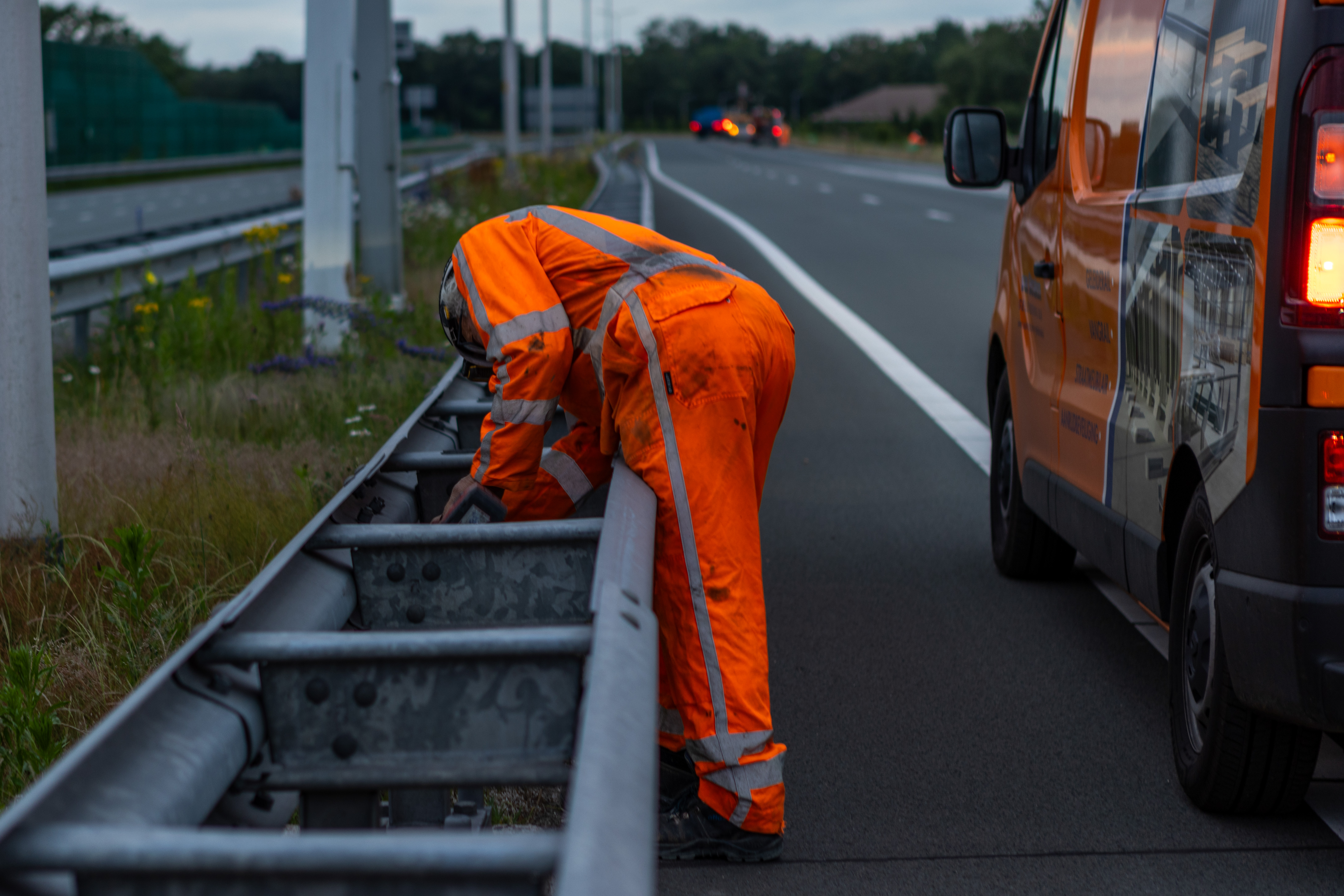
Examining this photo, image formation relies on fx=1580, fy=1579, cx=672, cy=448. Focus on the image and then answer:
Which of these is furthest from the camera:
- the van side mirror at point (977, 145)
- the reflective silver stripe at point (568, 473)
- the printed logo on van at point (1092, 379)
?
the van side mirror at point (977, 145)

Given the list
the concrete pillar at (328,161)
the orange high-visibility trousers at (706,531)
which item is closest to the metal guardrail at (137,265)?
the concrete pillar at (328,161)

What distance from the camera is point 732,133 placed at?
107m

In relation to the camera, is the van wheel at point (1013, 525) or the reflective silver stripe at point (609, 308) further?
the van wheel at point (1013, 525)

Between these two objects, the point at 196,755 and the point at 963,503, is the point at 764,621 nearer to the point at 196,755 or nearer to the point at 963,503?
the point at 196,755

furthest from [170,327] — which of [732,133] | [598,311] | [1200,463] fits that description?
[732,133]

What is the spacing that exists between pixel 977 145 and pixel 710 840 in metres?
2.97

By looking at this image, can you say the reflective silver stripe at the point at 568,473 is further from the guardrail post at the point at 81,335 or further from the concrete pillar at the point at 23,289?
the guardrail post at the point at 81,335

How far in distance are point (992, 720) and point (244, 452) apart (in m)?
3.92

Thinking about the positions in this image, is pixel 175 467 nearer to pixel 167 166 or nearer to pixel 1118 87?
pixel 1118 87

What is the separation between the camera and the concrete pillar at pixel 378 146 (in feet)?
38.7

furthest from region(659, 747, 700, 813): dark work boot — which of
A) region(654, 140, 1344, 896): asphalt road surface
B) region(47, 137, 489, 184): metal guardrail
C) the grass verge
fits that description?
region(47, 137, 489, 184): metal guardrail

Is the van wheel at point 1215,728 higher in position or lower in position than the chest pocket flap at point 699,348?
lower

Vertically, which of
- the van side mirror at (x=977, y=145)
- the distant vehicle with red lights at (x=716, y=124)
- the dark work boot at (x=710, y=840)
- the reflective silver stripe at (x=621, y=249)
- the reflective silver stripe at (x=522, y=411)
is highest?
the distant vehicle with red lights at (x=716, y=124)

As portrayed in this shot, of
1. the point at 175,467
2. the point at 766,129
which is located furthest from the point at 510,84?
the point at 766,129
